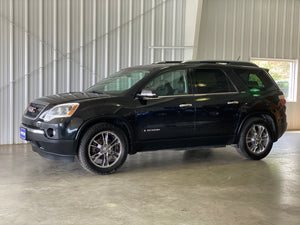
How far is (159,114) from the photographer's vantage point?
5.72 m

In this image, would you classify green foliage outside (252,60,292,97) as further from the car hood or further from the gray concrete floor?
the car hood

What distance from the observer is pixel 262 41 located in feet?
36.7

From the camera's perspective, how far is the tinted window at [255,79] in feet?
21.8

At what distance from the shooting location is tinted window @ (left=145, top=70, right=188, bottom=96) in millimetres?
5863

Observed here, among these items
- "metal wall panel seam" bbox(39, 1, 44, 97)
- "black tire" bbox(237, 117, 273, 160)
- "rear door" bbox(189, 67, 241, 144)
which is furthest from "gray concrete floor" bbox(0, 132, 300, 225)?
"metal wall panel seam" bbox(39, 1, 44, 97)

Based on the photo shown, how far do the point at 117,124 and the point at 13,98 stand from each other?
347 centimetres

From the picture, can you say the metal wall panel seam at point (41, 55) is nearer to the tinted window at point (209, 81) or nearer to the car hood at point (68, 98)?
the car hood at point (68, 98)

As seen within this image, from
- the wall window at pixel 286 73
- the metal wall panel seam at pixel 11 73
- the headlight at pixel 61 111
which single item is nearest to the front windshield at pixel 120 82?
the headlight at pixel 61 111

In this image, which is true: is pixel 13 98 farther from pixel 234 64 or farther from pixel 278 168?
pixel 278 168

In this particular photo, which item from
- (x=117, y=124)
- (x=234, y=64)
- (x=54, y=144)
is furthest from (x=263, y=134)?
(x=54, y=144)

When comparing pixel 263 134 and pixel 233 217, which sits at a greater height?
pixel 263 134

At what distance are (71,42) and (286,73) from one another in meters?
7.17

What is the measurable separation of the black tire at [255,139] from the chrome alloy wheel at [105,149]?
2382 millimetres

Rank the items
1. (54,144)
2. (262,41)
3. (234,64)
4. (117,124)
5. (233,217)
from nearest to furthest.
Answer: (233,217) → (54,144) → (117,124) → (234,64) → (262,41)
